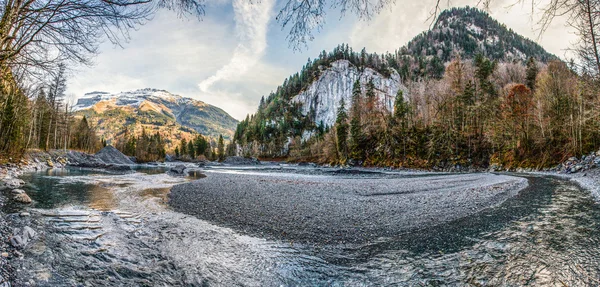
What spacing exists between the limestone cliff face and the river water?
4960 inches

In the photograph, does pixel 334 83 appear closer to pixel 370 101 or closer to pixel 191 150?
pixel 191 150

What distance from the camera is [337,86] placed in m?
136

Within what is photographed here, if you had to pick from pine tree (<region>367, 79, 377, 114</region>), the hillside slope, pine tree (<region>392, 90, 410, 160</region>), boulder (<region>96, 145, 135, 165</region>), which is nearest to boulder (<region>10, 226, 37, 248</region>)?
pine tree (<region>392, 90, 410, 160</region>)

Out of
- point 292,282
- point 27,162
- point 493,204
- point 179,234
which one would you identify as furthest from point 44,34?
point 27,162

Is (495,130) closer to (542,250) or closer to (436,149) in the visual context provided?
(436,149)

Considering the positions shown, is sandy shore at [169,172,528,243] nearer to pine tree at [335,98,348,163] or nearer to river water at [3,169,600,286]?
river water at [3,169,600,286]

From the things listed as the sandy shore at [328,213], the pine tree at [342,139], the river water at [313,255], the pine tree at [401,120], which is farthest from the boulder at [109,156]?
the pine tree at [401,120]

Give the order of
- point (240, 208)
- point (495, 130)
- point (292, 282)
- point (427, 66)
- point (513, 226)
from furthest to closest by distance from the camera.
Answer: point (427, 66) → point (495, 130) → point (240, 208) → point (513, 226) → point (292, 282)

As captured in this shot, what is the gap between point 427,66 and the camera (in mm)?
125688

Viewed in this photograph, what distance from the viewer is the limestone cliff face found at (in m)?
133

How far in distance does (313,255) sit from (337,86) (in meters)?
137

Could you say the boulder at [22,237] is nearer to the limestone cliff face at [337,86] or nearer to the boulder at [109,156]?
the boulder at [109,156]

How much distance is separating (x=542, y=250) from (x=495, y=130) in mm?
37426

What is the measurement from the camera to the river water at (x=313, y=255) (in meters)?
3.78
